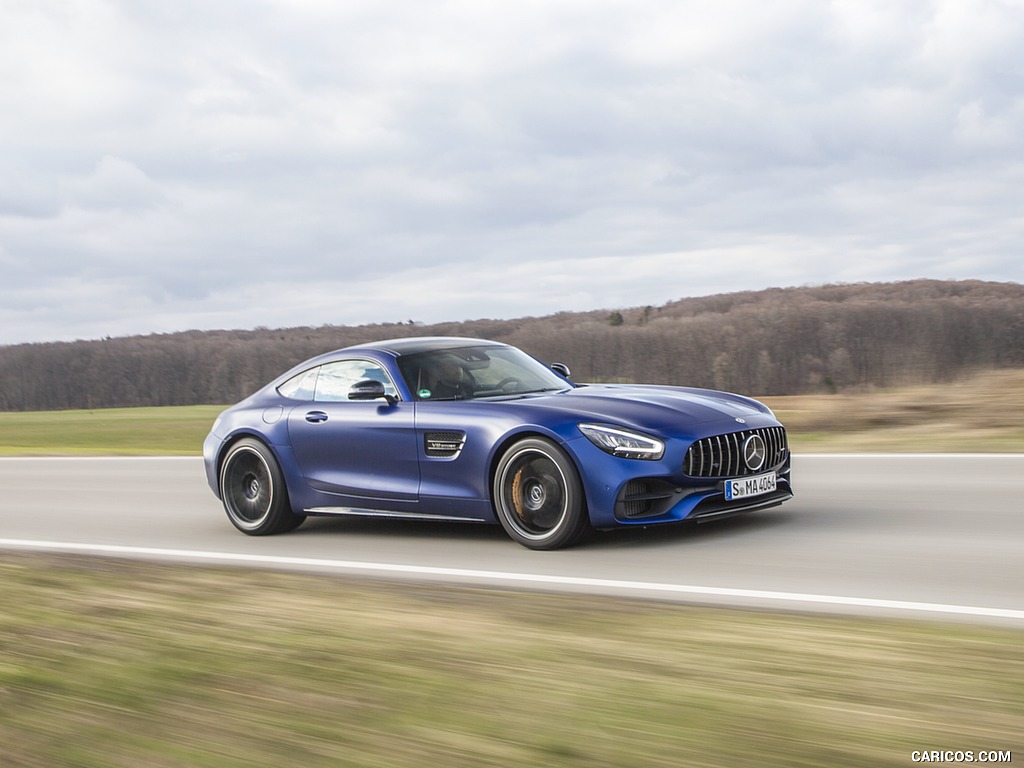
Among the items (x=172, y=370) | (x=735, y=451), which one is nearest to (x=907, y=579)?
(x=735, y=451)

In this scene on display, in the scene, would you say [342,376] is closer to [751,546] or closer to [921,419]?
[751,546]

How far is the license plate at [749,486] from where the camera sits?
717 cm

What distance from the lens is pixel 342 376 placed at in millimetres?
8539

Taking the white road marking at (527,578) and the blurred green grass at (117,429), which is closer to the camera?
the white road marking at (527,578)

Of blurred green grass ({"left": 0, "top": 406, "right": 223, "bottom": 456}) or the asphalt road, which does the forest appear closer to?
blurred green grass ({"left": 0, "top": 406, "right": 223, "bottom": 456})

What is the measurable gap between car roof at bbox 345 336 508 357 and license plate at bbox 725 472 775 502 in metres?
2.30

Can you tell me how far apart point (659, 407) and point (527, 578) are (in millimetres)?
1538

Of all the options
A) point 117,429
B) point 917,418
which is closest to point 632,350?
point 117,429

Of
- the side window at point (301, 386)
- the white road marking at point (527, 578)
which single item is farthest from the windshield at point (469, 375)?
the white road marking at point (527, 578)

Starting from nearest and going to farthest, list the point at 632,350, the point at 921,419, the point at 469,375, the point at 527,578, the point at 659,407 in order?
the point at 527,578 < the point at 659,407 < the point at 469,375 < the point at 921,419 < the point at 632,350

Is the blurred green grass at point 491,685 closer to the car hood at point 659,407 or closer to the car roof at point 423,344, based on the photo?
the car hood at point 659,407

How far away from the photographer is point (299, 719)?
3.98 metres

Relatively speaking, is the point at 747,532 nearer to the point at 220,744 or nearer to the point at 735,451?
the point at 735,451

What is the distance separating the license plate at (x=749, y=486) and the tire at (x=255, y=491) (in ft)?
11.0
